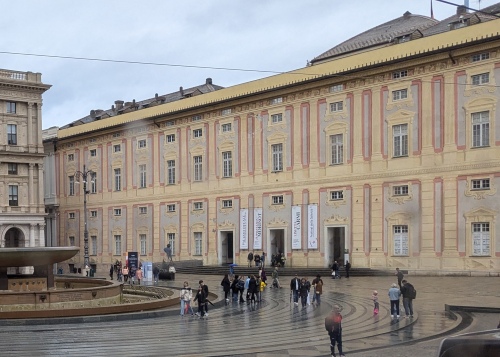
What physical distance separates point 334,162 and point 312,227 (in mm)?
4454

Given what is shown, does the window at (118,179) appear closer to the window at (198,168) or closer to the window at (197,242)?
the window at (198,168)

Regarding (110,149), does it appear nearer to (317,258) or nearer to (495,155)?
(317,258)

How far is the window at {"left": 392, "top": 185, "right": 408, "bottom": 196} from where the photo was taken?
4266 centimetres

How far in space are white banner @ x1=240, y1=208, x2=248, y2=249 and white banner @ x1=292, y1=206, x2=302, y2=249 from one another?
4.43 metres

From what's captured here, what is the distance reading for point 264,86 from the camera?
51.0m

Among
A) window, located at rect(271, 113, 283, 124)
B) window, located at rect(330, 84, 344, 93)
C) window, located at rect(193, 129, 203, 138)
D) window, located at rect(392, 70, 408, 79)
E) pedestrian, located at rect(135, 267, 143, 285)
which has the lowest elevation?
pedestrian, located at rect(135, 267, 143, 285)

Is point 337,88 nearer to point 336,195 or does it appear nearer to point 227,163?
point 336,195

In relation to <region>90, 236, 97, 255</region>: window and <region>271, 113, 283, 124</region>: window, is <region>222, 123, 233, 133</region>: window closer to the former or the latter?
<region>271, 113, 283, 124</region>: window

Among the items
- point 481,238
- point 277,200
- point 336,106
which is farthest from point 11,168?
point 481,238

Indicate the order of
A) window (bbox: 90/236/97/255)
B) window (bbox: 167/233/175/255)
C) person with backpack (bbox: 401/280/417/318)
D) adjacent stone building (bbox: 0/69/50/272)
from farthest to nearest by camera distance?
adjacent stone building (bbox: 0/69/50/272)
window (bbox: 90/236/97/255)
window (bbox: 167/233/175/255)
person with backpack (bbox: 401/280/417/318)

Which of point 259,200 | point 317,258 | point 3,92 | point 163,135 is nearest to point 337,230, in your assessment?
point 317,258

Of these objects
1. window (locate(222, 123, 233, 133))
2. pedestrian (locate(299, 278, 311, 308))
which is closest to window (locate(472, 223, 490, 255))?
pedestrian (locate(299, 278, 311, 308))

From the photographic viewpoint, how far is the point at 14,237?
227ft

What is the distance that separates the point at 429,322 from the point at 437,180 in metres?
20.0
